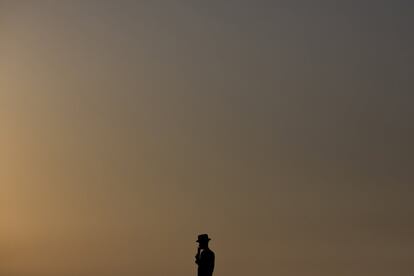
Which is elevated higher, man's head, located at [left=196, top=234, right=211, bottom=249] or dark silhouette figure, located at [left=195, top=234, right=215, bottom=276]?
man's head, located at [left=196, top=234, right=211, bottom=249]

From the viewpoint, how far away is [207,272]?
28406 mm

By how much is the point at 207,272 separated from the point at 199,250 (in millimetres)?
788

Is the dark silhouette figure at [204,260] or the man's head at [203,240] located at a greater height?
the man's head at [203,240]

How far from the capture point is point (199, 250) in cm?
2869
